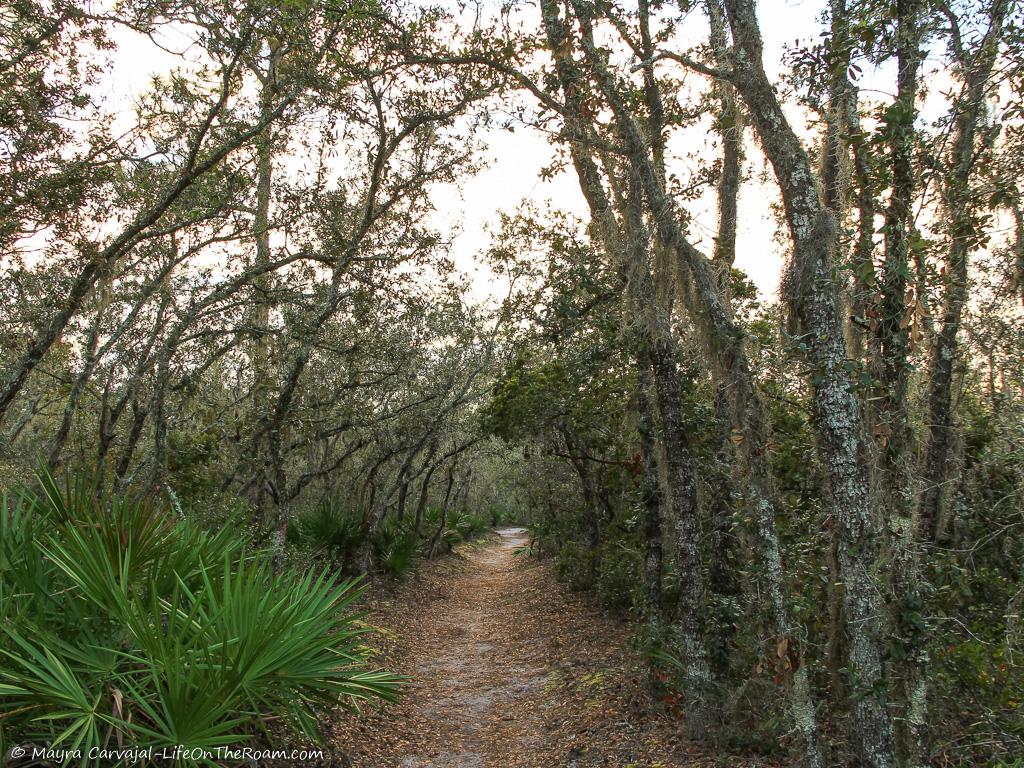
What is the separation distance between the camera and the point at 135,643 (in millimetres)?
3828

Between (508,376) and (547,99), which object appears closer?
(547,99)

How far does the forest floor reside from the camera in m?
5.89

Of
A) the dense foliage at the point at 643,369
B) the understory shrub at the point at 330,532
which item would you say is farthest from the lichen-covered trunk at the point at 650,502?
the understory shrub at the point at 330,532

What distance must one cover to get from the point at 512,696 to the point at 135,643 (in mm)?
5130

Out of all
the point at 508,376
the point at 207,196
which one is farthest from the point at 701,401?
the point at 207,196

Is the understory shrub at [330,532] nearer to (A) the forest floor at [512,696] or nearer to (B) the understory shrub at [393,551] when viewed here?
(B) the understory shrub at [393,551]

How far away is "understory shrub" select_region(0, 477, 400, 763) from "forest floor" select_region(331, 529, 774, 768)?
6.69ft

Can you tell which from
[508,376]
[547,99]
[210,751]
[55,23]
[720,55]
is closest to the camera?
[210,751]

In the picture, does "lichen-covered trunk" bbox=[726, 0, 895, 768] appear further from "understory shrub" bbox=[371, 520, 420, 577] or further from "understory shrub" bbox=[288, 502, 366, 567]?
"understory shrub" bbox=[371, 520, 420, 577]

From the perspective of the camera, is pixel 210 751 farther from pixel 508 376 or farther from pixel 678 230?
pixel 508 376

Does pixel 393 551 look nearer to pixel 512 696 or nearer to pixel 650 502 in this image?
pixel 512 696

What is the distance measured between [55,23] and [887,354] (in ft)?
29.3

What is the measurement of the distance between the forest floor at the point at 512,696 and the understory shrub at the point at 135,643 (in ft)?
6.69

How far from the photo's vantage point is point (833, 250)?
407 centimetres
